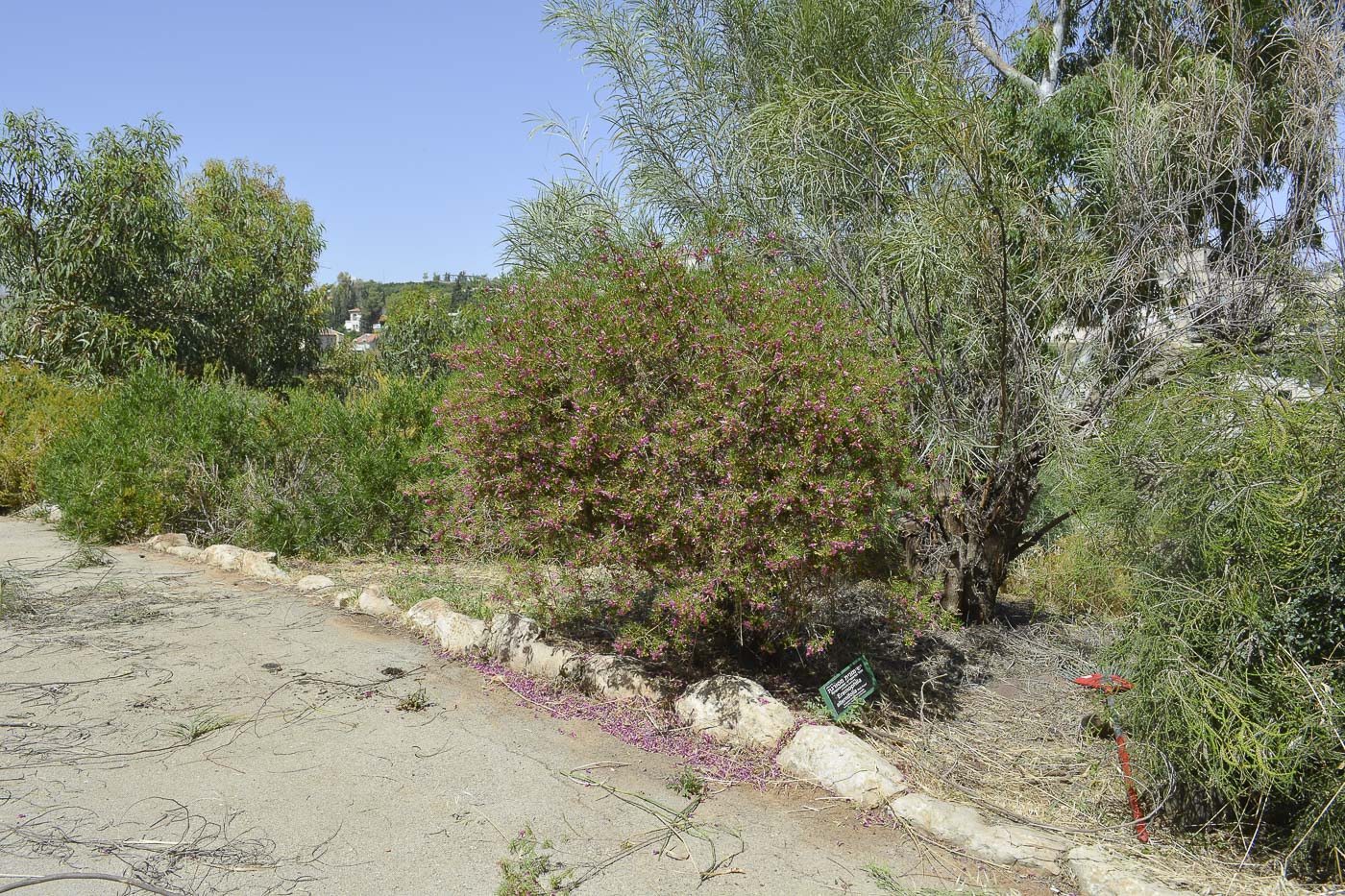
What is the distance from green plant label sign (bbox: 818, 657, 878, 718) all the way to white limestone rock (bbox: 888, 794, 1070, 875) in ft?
2.25

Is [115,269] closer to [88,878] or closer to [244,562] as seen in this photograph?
[244,562]

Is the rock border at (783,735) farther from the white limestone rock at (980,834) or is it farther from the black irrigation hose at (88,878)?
the black irrigation hose at (88,878)

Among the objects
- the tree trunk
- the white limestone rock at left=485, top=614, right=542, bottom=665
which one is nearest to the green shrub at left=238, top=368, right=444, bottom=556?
the white limestone rock at left=485, top=614, right=542, bottom=665

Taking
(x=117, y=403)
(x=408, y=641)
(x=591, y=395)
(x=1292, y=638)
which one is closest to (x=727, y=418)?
(x=591, y=395)

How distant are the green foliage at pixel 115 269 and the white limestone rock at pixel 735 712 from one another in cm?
1149

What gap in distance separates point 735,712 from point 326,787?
1.82 metres

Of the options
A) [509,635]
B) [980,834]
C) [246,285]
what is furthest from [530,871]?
[246,285]

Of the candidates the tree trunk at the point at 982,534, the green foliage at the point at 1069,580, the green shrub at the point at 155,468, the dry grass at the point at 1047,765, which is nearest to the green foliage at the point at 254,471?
the green shrub at the point at 155,468

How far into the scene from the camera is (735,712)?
4.25 meters

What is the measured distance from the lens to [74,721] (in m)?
4.26

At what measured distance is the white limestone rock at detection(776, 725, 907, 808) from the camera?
3.62m

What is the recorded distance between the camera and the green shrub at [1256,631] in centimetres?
299

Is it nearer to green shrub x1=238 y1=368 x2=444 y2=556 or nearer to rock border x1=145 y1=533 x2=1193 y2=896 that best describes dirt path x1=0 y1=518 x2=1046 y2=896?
rock border x1=145 y1=533 x2=1193 y2=896

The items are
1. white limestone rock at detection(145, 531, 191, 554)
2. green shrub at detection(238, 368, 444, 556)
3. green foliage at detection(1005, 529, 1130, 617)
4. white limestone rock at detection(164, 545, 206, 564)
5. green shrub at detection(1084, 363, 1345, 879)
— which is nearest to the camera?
green shrub at detection(1084, 363, 1345, 879)
